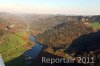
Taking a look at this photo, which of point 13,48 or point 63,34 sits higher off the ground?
point 63,34

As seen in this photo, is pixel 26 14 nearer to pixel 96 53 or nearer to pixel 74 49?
pixel 74 49

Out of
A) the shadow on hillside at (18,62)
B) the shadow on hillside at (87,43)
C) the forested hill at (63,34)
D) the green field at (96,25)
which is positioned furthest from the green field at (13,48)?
the green field at (96,25)

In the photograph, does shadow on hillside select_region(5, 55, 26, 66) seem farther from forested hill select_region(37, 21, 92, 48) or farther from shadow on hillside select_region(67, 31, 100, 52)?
shadow on hillside select_region(67, 31, 100, 52)

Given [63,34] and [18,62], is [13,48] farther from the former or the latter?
[63,34]

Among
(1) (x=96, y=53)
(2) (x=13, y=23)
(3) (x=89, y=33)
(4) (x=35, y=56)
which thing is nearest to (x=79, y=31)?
(3) (x=89, y=33)

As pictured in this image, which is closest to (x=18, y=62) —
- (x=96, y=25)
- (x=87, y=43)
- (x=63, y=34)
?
(x=63, y=34)

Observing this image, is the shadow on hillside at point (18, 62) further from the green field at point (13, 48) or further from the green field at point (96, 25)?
the green field at point (96, 25)
